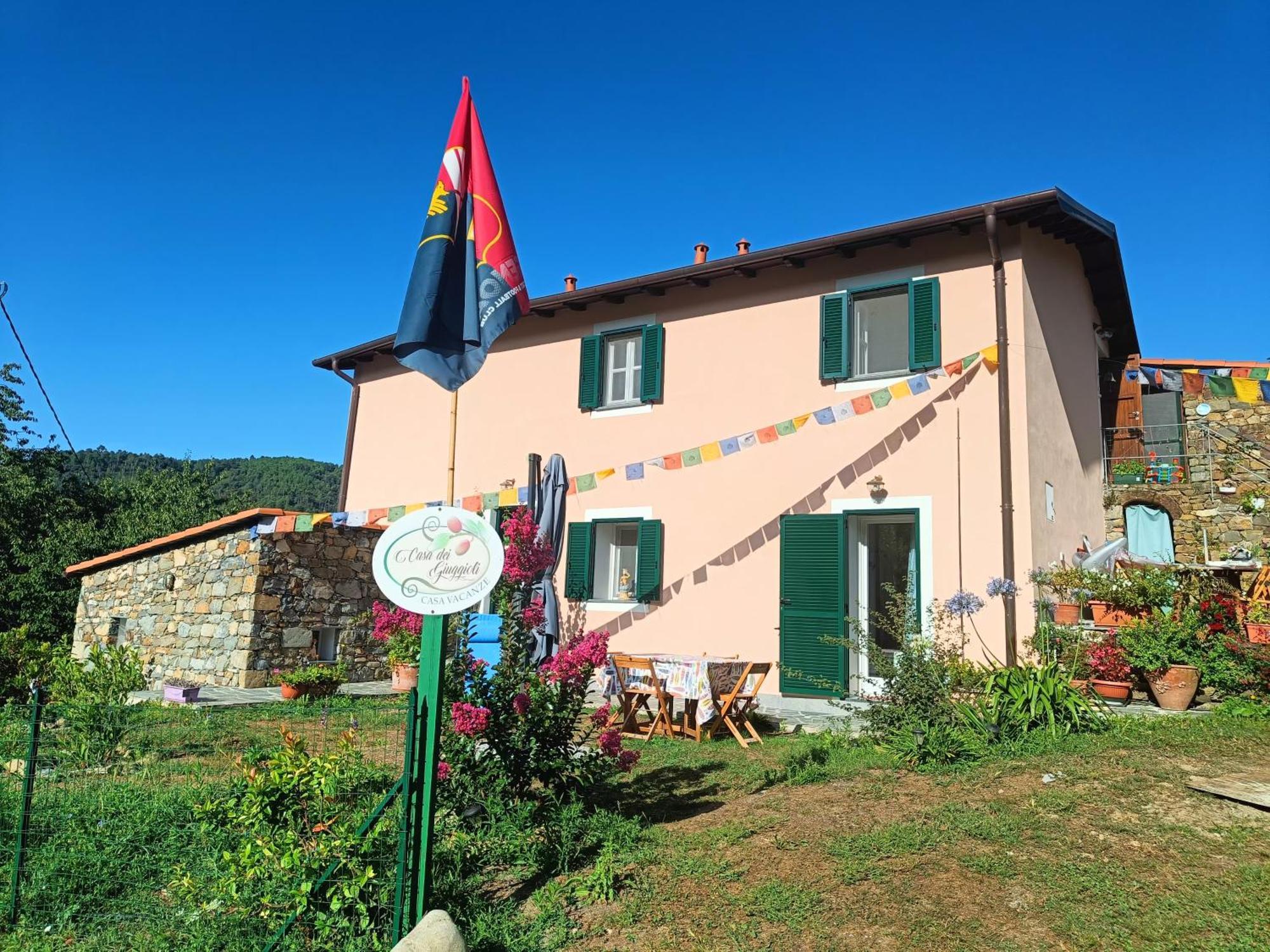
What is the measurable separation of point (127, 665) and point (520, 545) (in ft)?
13.8

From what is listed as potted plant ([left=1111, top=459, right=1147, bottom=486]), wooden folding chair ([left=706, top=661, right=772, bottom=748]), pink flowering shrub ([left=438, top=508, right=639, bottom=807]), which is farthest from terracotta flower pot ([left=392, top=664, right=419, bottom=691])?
potted plant ([left=1111, top=459, right=1147, bottom=486])

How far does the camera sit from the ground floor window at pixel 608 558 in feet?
33.3

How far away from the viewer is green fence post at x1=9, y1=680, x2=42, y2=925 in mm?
3686

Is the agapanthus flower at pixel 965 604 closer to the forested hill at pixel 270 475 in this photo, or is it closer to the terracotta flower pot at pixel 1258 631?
the terracotta flower pot at pixel 1258 631

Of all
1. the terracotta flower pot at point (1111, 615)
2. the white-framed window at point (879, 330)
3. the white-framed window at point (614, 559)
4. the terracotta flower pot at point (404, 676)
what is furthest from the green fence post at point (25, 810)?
the terracotta flower pot at point (1111, 615)

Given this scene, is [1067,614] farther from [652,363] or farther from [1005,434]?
[652,363]

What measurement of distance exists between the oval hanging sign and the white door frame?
5.39m

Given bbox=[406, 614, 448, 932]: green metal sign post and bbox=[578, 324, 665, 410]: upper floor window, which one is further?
bbox=[578, 324, 665, 410]: upper floor window

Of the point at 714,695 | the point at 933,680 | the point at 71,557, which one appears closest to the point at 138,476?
the point at 71,557

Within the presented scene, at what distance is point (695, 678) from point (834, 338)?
4296 millimetres

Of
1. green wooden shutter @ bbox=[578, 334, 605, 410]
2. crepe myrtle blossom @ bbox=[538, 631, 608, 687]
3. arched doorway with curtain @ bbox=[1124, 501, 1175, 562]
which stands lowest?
crepe myrtle blossom @ bbox=[538, 631, 608, 687]

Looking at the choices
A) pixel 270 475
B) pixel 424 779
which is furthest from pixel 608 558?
pixel 270 475

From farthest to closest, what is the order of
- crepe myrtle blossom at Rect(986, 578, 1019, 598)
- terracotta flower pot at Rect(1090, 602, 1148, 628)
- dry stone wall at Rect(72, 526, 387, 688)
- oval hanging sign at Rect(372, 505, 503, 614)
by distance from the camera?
dry stone wall at Rect(72, 526, 387, 688) < terracotta flower pot at Rect(1090, 602, 1148, 628) < crepe myrtle blossom at Rect(986, 578, 1019, 598) < oval hanging sign at Rect(372, 505, 503, 614)

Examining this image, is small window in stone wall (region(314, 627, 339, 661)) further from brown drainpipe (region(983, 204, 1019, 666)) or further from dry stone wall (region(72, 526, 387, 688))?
brown drainpipe (region(983, 204, 1019, 666))
